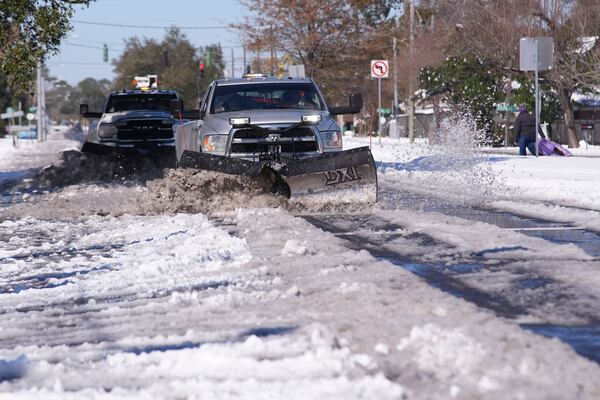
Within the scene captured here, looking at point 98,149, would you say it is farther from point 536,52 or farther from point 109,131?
point 536,52

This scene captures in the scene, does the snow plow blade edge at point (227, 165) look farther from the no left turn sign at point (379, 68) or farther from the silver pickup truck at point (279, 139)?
the no left turn sign at point (379, 68)

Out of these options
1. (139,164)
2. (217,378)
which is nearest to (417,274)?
(217,378)

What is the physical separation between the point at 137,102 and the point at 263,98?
34.3ft

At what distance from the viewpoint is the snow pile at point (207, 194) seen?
12680 millimetres

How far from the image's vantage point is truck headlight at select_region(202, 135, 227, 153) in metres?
13.5

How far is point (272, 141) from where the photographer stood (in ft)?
43.7

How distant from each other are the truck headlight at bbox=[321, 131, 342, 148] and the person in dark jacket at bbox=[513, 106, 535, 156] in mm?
14825

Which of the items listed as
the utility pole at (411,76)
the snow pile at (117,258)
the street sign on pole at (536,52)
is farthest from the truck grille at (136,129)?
the utility pole at (411,76)

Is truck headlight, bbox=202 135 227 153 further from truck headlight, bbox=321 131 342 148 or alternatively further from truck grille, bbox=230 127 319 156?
truck headlight, bbox=321 131 342 148

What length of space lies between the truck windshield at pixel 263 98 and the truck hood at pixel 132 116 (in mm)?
8907

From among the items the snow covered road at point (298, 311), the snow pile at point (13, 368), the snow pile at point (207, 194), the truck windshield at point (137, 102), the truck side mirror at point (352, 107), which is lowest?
the snow pile at point (13, 368)

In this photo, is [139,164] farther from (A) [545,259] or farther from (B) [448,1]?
(B) [448,1]

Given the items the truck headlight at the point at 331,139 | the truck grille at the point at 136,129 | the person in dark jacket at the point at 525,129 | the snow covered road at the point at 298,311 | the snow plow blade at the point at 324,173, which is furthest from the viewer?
the person in dark jacket at the point at 525,129

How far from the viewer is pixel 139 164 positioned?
22.2 meters
